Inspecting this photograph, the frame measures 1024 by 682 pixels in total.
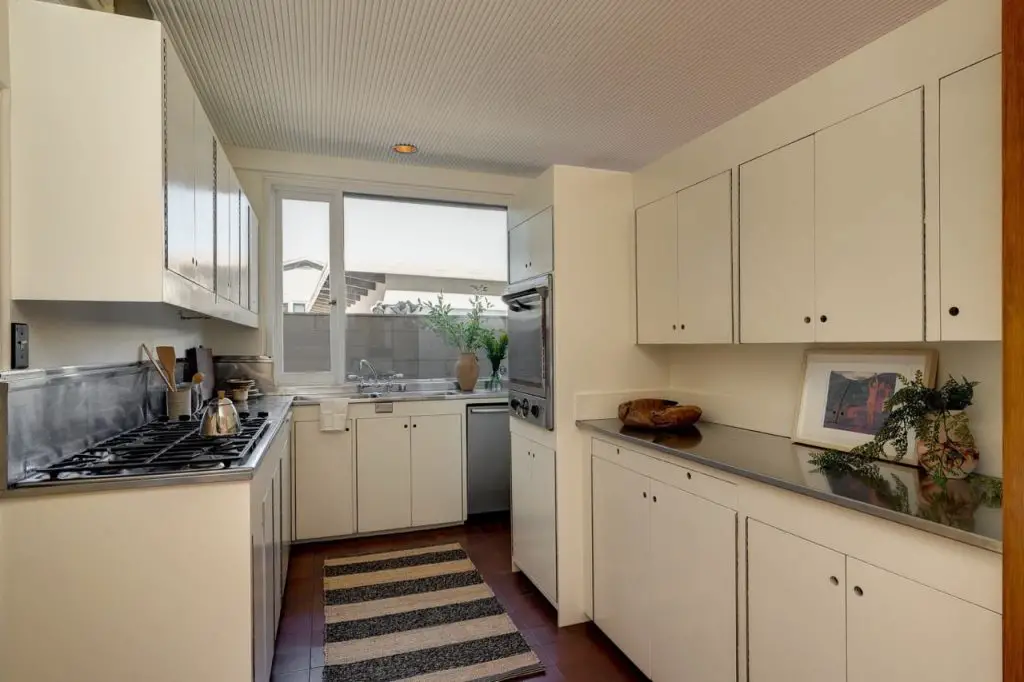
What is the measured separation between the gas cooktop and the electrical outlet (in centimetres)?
31

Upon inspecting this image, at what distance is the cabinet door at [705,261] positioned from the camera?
7.05 ft

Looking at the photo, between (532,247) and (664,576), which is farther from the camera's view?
(532,247)

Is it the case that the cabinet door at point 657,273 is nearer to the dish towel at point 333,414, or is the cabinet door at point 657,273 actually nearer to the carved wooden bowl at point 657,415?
the carved wooden bowl at point 657,415

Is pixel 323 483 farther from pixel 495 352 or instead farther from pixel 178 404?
pixel 495 352

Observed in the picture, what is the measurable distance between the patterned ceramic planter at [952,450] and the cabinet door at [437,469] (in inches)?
114

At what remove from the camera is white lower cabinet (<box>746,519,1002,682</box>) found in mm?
1121

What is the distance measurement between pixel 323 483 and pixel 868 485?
10.4 ft

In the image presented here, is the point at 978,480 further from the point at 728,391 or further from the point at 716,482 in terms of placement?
the point at 728,391

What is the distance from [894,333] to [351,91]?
8.99ft

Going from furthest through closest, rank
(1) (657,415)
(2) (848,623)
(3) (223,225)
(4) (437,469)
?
(4) (437,469), (3) (223,225), (1) (657,415), (2) (848,623)

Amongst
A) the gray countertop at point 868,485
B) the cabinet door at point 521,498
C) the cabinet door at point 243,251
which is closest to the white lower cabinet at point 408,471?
the cabinet door at point 521,498

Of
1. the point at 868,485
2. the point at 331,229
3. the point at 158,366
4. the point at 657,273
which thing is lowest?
the point at 868,485

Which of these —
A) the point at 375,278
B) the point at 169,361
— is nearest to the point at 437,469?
the point at 375,278

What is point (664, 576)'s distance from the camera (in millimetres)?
2008
